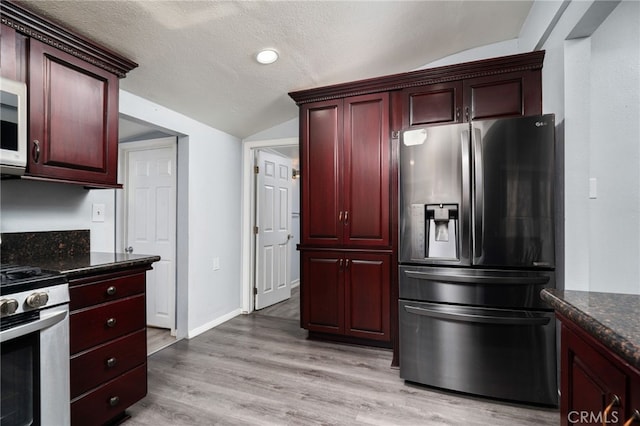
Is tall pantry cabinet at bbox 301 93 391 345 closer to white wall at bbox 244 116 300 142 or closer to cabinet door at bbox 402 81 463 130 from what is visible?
cabinet door at bbox 402 81 463 130

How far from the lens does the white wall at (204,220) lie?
307cm

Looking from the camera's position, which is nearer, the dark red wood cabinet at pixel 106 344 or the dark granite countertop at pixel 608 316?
the dark granite countertop at pixel 608 316

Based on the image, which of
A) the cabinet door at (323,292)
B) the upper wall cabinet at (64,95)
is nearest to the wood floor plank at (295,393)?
the cabinet door at (323,292)

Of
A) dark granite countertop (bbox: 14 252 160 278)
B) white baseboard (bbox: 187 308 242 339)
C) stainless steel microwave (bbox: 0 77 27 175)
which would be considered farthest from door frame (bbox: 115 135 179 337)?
stainless steel microwave (bbox: 0 77 27 175)

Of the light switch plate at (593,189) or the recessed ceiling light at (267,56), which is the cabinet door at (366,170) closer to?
the recessed ceiling light at (267,56)

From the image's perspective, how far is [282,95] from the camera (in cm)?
304

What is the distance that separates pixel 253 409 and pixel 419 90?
2605mm

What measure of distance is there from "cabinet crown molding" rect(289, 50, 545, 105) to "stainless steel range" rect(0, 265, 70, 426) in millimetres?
2366

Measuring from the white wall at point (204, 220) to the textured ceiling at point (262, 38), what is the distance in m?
0.27

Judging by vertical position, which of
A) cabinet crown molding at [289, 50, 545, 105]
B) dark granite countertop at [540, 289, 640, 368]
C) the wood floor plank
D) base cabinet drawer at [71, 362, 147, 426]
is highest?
cabinet crown molding at [289, 50, 545, 105]

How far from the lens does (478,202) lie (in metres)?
2.01

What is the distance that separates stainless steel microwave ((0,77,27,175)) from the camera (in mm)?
1439

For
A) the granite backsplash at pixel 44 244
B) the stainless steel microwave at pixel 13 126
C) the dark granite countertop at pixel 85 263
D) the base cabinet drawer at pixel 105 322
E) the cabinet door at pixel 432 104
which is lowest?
the base cabinet drawer at pixel 105 322

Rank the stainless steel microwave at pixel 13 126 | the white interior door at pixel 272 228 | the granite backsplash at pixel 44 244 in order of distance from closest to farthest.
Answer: the stainless steel microwave at pixel 13 126 → the granite backsplash at pixel 44 244 → the white interior door at pixel 272 228
